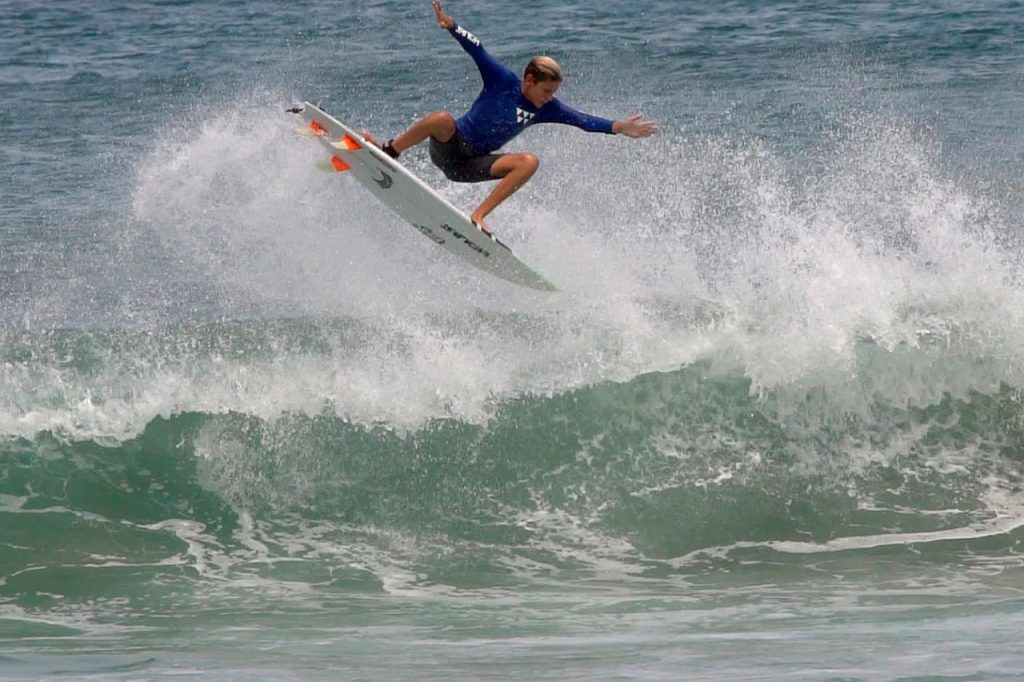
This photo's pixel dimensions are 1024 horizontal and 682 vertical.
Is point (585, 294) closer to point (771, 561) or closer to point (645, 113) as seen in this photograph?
point (771, 561)

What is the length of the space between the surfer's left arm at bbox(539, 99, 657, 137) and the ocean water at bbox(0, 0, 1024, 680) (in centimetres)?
191

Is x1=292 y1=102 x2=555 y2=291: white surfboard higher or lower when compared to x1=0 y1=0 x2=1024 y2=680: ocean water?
higher

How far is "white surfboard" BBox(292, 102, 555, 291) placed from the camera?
991 centimetres

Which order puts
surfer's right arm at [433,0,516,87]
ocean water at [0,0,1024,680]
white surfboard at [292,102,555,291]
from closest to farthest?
ocean water at [0,0,1024,680] < surfer's right arm at [433,0,516,87] < white surfboard at [292,102,555,291]

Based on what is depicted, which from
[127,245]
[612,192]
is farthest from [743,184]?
[127,245]

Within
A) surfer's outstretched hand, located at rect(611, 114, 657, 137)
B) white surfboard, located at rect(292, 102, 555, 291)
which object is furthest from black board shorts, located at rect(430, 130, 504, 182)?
surfer's outstretched hand, located at rect(611, 114, 657, 137)

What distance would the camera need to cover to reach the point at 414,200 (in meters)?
10.2

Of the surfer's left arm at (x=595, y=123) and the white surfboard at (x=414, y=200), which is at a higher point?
the surfer's left arm at (x=595, y=123)

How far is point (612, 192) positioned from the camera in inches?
567

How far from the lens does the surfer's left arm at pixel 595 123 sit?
9539 millimetres

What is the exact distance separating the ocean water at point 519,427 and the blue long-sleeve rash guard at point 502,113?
1729mm

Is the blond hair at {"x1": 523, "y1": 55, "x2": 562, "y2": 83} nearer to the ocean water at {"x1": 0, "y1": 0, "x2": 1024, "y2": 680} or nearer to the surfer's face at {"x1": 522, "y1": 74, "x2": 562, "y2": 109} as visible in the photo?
→ the surfer's face at {"x1": 522, "y1": 74, "x2": 562, "y2": 109}

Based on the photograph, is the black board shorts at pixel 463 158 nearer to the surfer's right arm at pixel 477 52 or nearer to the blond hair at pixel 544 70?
the surfer's right arm at pixel 477 52

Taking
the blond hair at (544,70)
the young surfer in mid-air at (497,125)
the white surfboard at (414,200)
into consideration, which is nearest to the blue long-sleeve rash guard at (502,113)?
the young surfer in mid-air at (497,125)
